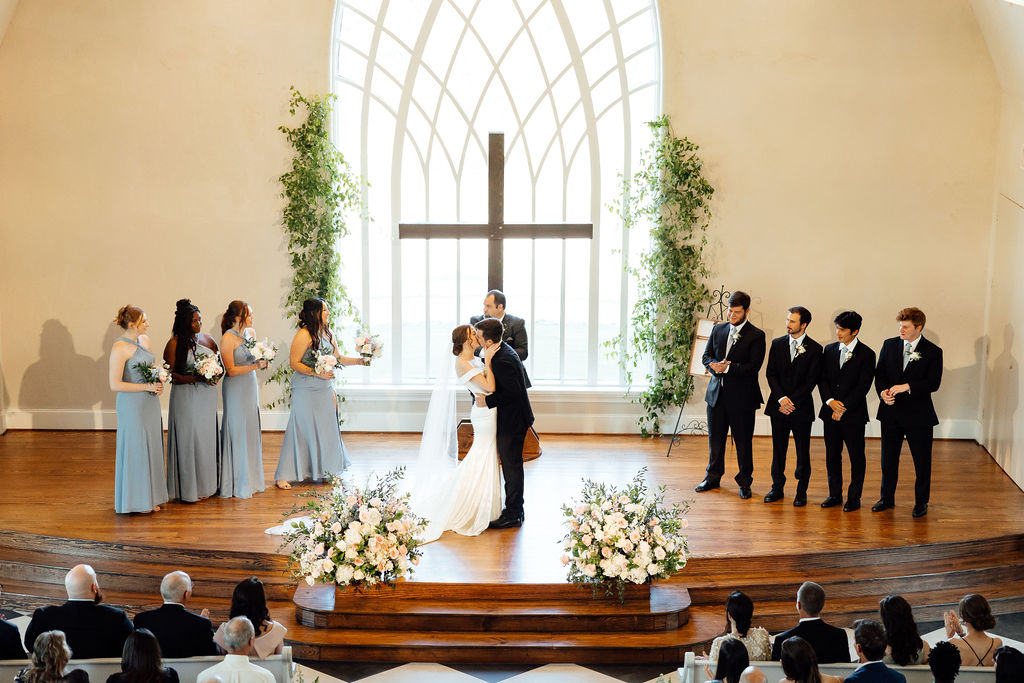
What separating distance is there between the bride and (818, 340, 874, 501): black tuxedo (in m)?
2.55

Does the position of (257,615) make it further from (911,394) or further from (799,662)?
(911,394)

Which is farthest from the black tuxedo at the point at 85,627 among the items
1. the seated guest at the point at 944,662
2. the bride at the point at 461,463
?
the seated guest at the point at 944,662

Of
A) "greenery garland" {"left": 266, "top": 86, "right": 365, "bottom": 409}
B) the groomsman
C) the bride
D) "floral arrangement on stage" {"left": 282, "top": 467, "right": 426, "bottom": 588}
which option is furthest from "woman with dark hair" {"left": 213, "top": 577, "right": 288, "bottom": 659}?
"greenery garland" {"left": 266, "top": 86, "right": 365, "bottom": 409}

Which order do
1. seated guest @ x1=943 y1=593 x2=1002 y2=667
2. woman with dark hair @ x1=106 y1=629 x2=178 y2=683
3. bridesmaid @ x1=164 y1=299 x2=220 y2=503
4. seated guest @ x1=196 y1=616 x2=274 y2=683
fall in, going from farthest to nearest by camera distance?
bridesmaid @ x1=164 y1=299 x2=220 y2=503
seated guest @ x1=943 y1=593 x2=1002 y2=667
seated guest @ x1=196 y1=616 x2=274 y2=683
woman with dark hair @ x1=106 y1=629 x2=178 y2=683

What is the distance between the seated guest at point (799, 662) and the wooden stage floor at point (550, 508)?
7.83 ft

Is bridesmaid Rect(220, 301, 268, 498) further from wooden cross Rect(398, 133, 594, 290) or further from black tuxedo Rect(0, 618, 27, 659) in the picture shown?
black tuxedo Rect(0, 618, 27, 659)

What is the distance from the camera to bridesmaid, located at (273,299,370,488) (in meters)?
8.18

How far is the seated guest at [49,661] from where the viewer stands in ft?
14.3

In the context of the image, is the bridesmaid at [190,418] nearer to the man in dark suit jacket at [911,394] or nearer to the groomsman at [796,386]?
the groomsman at [796,386]

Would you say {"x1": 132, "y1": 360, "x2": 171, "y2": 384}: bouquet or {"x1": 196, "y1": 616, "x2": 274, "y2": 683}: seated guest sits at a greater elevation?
{"x1": 132, "y1": 360, "x2": 171, "y2": 384}: bouquet

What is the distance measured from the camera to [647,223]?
10.1 meters

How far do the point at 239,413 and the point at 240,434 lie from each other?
17 centimetres

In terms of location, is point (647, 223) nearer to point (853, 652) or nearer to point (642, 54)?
point (642, 54)

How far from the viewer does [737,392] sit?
26.4 ft
